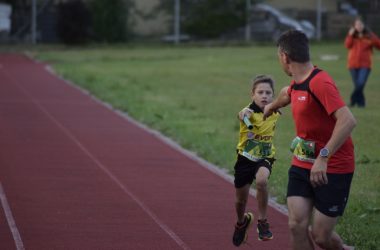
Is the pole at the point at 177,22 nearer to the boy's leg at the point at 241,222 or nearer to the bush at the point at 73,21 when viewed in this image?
the bush at the point at 73,21

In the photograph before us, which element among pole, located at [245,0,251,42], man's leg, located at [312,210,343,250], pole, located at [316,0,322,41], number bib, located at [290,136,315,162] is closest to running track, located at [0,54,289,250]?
man's leg, located at [312,210,343,250]

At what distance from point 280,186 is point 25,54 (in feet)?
99.1

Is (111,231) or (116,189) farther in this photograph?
(116,189)

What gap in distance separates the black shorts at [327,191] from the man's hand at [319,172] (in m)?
0.16

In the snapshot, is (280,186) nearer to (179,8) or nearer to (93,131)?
(93,131)

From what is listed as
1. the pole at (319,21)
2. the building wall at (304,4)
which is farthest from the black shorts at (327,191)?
the building wall at (304,4)

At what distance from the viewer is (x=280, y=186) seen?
1259 centimetres

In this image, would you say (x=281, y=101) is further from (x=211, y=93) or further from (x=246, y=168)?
(x=211, y=93)

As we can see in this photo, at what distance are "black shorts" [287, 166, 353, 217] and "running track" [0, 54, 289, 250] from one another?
2.39m

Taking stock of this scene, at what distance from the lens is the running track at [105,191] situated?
974 centimetres

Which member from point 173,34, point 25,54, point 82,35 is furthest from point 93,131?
point 173,34

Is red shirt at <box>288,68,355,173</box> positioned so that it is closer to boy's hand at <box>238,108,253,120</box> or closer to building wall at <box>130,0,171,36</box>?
boy's hand at <box>238,108,253,120</box>

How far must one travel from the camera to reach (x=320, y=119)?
7148mm

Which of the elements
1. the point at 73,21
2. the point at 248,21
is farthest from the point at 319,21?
the point at 73,21
